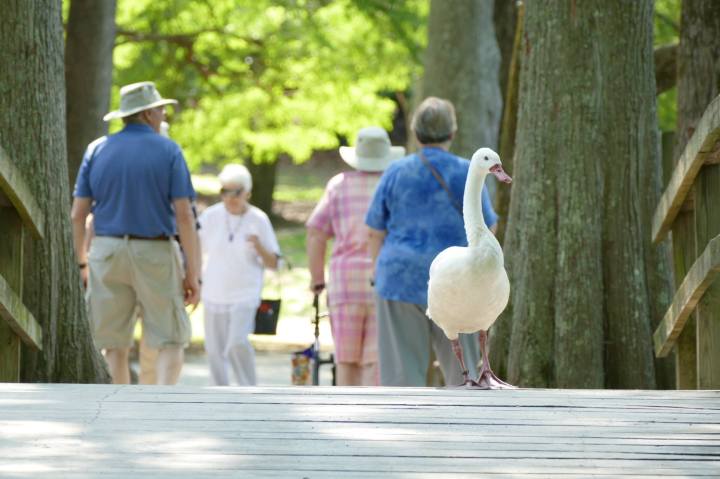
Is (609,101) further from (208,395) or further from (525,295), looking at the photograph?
(208,395)

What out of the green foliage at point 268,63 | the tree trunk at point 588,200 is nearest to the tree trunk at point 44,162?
the tree trunk at point 588,200

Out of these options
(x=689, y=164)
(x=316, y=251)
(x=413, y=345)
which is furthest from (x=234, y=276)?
(x=689, y=164)

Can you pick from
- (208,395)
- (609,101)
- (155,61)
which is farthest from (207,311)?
(155,61)

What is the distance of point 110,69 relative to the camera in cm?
1322

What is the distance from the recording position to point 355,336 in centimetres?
954

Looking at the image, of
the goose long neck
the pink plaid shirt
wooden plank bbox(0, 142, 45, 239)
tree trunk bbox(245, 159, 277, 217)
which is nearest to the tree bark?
the pink plaid shirt

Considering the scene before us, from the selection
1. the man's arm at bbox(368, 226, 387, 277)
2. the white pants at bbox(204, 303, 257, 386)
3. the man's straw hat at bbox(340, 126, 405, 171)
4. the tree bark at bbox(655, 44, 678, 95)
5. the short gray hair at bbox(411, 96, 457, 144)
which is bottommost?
the white pants at bbox(204, 303, 257, 386)

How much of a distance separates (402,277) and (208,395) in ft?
7.69

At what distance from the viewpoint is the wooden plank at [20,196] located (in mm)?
6477

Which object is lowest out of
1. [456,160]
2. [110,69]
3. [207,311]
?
[207,311]

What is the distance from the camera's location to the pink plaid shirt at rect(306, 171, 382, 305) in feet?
31.1

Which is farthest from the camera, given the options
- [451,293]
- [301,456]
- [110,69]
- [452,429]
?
[110,69]

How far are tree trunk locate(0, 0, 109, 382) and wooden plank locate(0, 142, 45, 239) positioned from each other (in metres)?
0.18

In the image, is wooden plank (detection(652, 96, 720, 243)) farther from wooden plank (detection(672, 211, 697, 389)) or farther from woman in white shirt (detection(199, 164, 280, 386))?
woman in white shirt (detection(199, 164, 280, 386))
